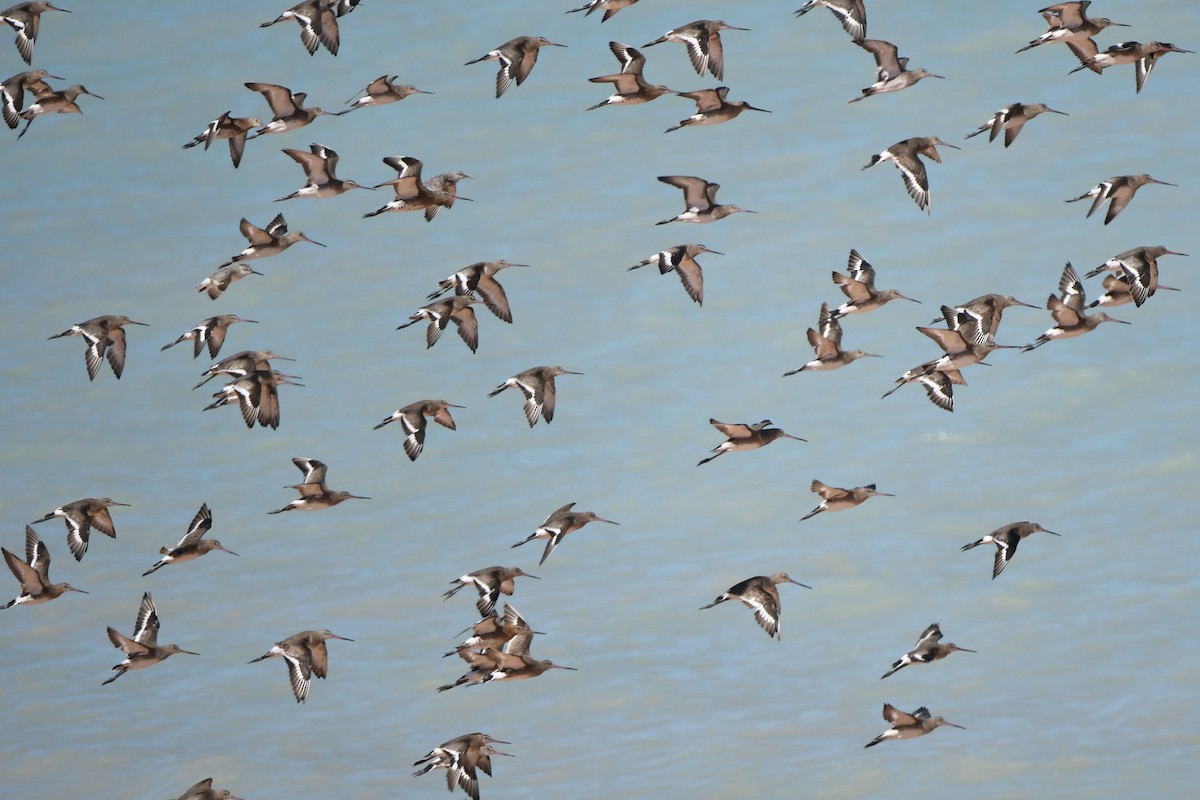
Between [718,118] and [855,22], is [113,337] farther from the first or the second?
[855,22]

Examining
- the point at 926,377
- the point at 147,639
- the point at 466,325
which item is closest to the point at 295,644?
the point at 147,639

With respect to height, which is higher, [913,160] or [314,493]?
[913,160]

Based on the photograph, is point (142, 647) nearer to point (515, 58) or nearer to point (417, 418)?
point (417, 418)

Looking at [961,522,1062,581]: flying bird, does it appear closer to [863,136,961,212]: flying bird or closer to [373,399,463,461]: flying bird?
[863,136,961,212]: flying bird

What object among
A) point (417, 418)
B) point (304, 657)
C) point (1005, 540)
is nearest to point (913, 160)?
point (1005, 540)

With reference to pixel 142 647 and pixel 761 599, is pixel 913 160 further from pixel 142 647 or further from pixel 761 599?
pixel 142 647

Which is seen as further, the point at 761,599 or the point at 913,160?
the point at 913,160

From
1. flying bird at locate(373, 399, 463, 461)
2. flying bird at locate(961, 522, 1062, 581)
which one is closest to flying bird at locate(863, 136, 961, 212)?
flying bird at locate(961, 522, 1062, 581)

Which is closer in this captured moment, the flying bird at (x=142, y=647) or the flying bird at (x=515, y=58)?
the flying bird at (x=142, y=647)

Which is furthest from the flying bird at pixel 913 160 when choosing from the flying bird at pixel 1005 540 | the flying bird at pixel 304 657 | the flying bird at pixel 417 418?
the flying bird at pixel 304 657

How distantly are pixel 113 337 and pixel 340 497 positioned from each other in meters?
3.07

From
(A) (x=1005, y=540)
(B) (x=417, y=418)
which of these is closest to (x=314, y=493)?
(B) (x=417, y=418)

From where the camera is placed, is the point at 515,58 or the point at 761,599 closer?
the point at 761,599

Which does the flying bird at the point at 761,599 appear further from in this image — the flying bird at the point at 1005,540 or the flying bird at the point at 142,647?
the flying bird at the point at 142,647
